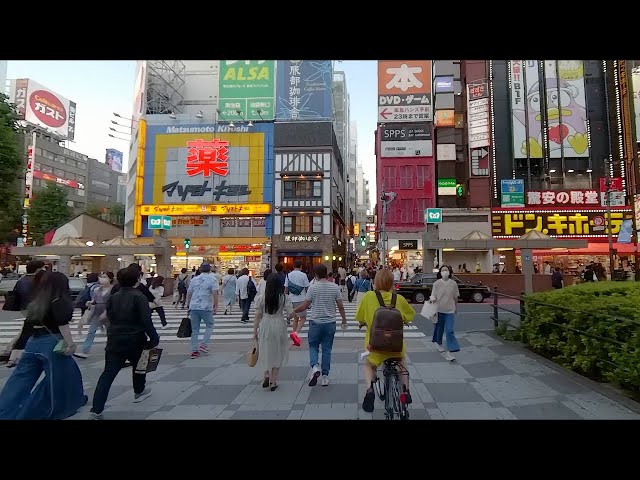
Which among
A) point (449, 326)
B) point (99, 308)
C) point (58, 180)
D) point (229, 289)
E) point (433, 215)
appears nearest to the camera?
point (449, 326)

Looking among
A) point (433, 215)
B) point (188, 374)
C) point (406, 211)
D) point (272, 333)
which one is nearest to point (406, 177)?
point (406, 211)

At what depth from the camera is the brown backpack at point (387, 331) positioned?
173 inches

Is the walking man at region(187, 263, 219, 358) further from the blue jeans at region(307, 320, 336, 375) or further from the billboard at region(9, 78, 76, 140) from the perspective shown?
the billboard at region(9, 78, 76, 140)

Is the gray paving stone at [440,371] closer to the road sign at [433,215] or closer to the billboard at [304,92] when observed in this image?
the road sign at [433,215]

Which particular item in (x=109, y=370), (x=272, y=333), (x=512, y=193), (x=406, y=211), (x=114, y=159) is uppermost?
(x=114, y=159)

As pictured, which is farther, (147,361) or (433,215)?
(433,215)

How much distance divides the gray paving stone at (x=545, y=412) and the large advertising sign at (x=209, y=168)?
36756mm

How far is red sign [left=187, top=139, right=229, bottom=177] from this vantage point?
40.8 m

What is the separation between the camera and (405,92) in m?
38.2

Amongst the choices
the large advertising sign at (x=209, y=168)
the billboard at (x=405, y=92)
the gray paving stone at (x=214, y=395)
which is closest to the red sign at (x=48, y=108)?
the large advertising sign at (x=209, y=168)

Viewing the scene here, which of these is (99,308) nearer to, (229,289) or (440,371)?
(229,289)

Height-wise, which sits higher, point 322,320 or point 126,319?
point 126,319

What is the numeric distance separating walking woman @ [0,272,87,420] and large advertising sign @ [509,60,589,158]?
36770 mm

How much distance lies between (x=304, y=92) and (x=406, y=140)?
13150 mm
